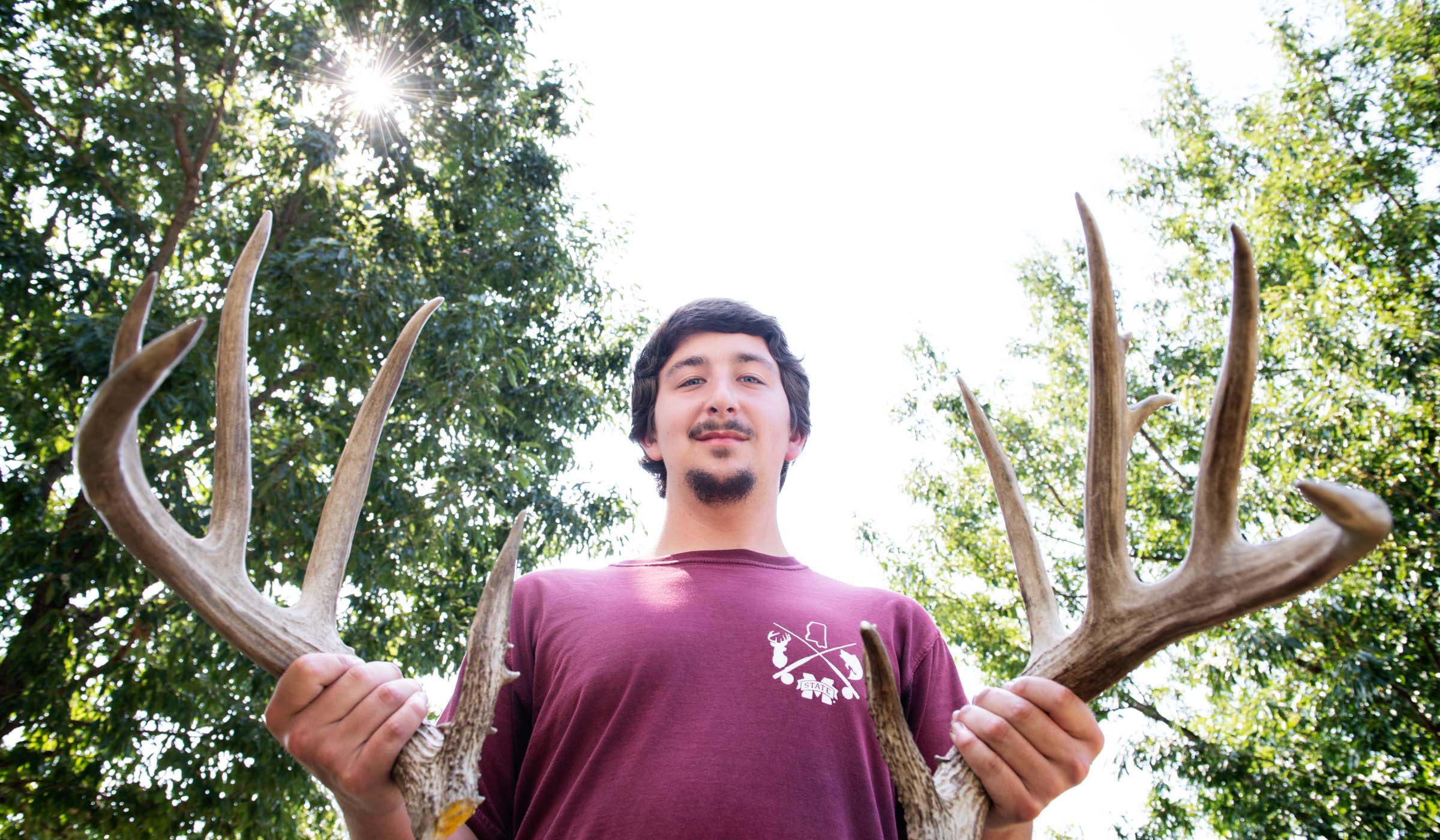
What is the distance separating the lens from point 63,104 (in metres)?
Result: 6.65

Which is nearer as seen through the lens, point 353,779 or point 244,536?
point 353,779

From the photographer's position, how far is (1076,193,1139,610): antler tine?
1.56 metres

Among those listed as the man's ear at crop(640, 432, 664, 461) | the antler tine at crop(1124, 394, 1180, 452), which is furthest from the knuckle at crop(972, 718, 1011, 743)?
the man's ear at crop(640, 432, 664, 461)

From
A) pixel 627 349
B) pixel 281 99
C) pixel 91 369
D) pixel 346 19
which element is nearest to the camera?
pixel 91 369

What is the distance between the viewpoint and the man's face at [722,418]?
2227 millimetres

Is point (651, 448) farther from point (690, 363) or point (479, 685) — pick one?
point (479, 685)

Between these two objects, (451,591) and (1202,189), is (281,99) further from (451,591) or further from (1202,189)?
(1202,189)

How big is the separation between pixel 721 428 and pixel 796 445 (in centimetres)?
65

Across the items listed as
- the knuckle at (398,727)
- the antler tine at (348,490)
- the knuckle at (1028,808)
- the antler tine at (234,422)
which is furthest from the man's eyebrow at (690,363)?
the knuckle at (1028,808)

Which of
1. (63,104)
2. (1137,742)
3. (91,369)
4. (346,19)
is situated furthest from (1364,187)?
(63,104)

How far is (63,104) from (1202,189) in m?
11.7

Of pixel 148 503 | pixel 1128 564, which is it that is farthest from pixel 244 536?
pixel 1128 564

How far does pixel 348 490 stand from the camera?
1.88 meters

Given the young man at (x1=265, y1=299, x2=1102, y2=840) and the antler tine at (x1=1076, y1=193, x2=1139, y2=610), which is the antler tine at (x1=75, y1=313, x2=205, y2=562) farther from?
the antler tine at (x1=1076, y1=193, x2=1139, y2=610)
